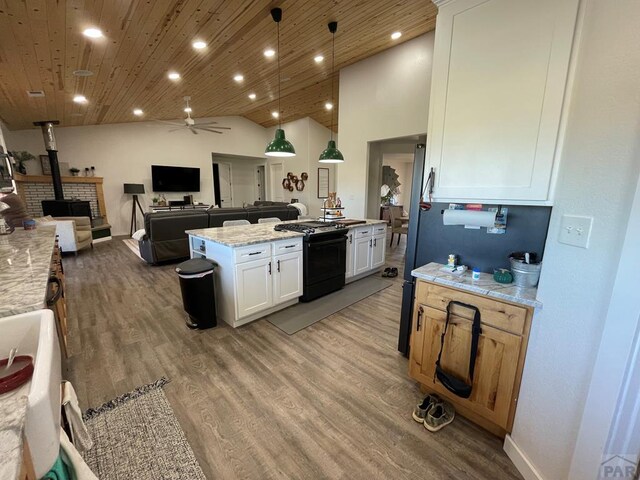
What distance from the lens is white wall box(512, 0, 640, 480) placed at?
3.18 ft

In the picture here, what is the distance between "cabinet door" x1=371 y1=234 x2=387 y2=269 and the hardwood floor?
3.82 feet

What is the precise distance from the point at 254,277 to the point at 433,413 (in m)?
1.79

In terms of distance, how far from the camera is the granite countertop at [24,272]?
1.02 m

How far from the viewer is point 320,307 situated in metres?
3.13

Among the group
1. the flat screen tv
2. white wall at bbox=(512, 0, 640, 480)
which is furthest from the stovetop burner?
the flat screen tv

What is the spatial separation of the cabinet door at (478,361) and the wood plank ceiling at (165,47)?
137 inches

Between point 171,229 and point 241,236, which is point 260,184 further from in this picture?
point 241,236

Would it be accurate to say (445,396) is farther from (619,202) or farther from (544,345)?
(619,202)

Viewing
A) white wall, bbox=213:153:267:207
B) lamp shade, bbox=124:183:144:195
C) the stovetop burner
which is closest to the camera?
the stovetop burner

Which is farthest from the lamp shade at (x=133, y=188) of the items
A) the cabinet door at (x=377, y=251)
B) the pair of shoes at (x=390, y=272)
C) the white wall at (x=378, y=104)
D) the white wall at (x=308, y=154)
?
the pair of shoes at (x=390, y=272)

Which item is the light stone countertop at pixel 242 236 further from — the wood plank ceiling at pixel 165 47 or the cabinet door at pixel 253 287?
the wood plank ceiling at pixel 165 47

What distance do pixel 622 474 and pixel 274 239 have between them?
8.09 feet

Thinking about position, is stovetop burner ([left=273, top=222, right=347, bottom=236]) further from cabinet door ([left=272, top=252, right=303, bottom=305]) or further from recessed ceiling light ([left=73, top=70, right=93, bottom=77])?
recessed ceiling light ([left=73, top=70, right=93, bottom=77])

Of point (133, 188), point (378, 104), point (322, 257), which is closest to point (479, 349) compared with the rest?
point (322, 257)
